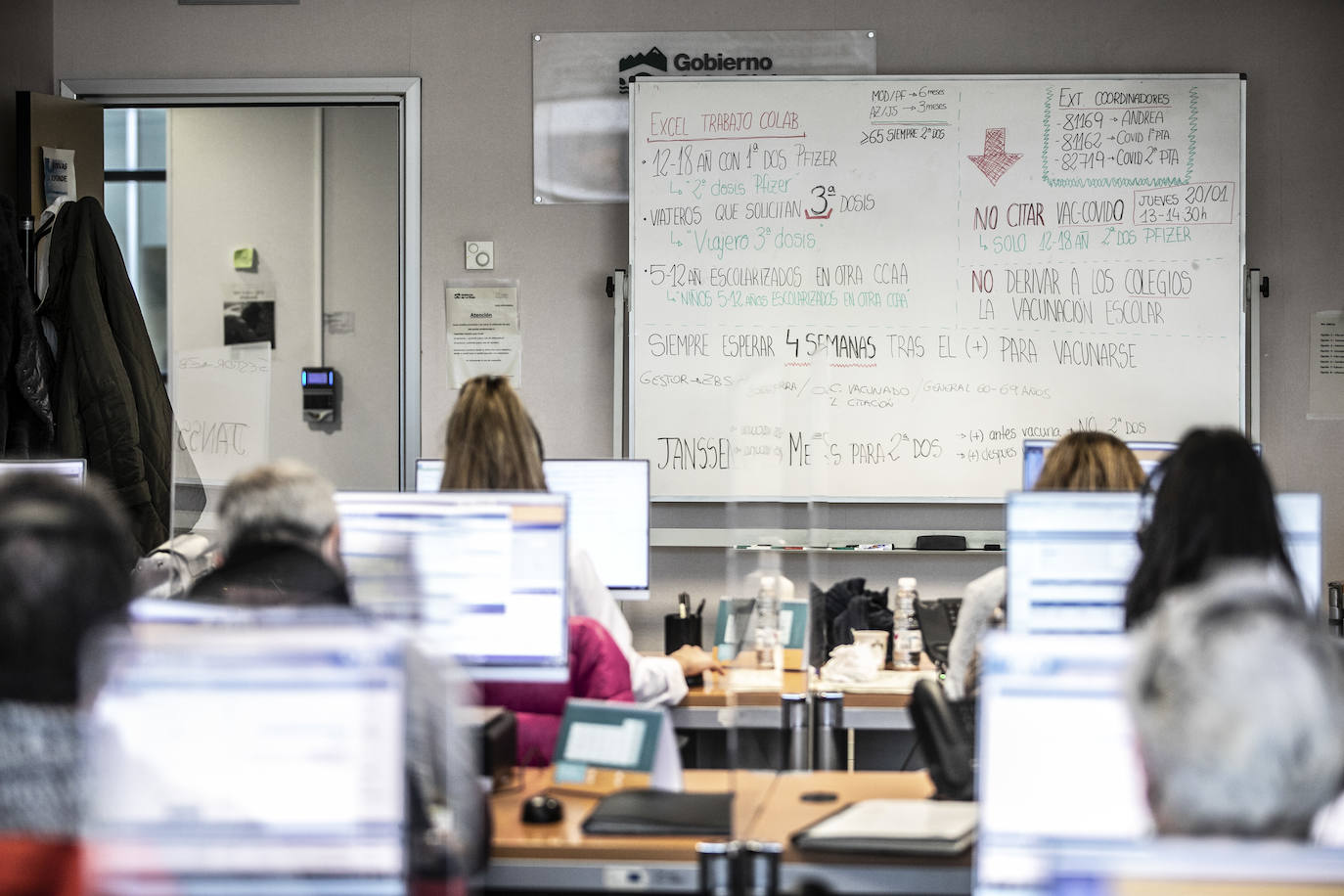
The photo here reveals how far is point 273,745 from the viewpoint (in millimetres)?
1325

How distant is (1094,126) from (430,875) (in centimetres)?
411

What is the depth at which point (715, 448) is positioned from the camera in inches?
192

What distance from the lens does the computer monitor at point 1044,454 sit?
3129 mm

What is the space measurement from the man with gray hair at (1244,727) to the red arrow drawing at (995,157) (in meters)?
3.80

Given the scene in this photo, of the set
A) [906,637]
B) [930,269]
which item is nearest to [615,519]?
[906,637]

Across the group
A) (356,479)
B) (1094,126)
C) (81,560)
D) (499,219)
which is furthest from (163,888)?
(356,479)

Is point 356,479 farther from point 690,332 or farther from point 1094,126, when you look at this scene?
point 1094,126

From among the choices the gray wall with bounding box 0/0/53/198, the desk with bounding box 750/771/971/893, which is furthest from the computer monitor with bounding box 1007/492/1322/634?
the gray wall with bounding box 0/0/53/198

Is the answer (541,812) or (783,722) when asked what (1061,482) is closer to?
(783,722)

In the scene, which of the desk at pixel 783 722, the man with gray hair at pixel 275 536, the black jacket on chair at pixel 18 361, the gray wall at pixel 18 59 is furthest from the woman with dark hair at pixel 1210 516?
the gray wall at pixel 18 59

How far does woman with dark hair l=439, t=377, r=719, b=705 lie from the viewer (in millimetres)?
3039

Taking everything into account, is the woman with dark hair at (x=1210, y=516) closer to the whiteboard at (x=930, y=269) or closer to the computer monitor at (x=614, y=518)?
the computer monitor at (x=614, y=518)

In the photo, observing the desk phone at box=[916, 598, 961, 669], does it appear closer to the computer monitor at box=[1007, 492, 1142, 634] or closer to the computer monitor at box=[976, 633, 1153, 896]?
the computer monitor at box=[1007, 492, 1142, 634]

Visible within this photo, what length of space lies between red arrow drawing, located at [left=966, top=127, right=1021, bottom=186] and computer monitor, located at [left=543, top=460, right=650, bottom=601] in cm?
174
